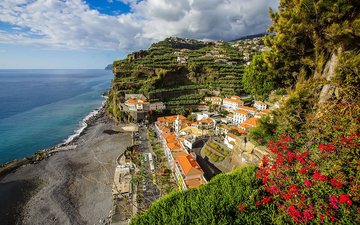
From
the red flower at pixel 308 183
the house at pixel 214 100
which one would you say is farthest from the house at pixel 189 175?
the house at pixel 214 100

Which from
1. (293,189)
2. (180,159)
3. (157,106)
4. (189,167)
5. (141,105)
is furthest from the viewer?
(157,106)

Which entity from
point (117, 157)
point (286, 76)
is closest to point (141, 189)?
point (117, 157)

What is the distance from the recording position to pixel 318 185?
4289 mm

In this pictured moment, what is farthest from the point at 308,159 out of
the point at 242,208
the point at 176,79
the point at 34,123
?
the point at 34,123

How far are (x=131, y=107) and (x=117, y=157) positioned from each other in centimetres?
1759

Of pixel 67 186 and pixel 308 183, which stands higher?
pixel 308 183

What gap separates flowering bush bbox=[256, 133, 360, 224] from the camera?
386 centimetres

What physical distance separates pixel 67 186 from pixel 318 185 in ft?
78.9

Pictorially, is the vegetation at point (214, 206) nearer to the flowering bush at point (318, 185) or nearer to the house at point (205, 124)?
the flowering bush at point (318, 185)

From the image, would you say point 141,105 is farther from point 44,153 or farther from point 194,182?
point 194,182

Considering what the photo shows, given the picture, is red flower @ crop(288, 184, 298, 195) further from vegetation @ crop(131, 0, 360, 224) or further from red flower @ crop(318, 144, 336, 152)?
red flower @ crop(318, 144, 336, 152)

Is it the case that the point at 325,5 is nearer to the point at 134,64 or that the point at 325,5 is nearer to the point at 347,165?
the point at 347,165

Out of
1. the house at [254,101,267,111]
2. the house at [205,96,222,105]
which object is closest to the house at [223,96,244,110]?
the house at [205,96,222,105]

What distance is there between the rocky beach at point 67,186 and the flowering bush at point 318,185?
1624cm
